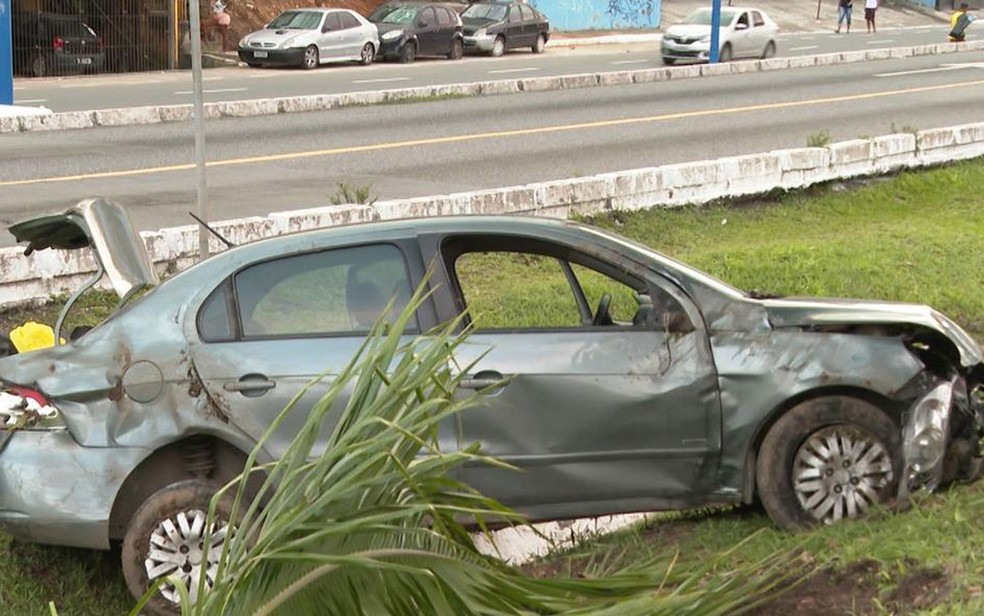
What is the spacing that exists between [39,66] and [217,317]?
30729 millimetres

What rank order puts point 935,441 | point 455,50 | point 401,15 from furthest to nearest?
point 455,50 < point 401,15 < point 935,441

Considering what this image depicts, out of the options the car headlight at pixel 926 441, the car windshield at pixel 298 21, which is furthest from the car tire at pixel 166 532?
the car windshield at pixel 298 21

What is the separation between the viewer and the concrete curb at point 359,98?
22.3m

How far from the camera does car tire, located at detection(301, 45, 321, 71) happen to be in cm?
3697

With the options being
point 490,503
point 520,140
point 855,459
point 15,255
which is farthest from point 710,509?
point 520,140

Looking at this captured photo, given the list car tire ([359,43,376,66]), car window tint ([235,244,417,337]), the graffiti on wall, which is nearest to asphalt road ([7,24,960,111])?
car tire ([359,43,376,66])

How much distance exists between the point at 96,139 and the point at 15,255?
11095mm

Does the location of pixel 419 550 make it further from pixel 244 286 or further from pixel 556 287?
pixel 556 287

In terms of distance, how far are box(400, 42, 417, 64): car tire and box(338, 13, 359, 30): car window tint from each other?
1.77 metres

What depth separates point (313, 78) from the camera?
111ft

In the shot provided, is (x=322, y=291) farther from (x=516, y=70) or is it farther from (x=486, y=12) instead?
(x=486, y=12)

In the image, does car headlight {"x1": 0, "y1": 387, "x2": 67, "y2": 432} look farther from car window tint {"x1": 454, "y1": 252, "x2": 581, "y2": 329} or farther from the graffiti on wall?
the graffiti on wall

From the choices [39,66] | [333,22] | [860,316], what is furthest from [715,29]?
[860,316]

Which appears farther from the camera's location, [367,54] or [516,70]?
[367,54]
